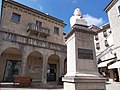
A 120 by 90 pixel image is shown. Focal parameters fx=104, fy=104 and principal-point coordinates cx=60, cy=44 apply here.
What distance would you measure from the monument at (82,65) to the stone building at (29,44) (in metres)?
8.67

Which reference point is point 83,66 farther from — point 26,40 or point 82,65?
point 26,40

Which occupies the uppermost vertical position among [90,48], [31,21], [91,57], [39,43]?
[31,21]

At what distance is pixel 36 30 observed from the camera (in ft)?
54.7

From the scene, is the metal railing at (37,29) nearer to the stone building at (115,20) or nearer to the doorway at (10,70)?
the doorway at (10,70)

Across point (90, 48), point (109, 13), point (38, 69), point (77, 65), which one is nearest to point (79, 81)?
point (77, 65)

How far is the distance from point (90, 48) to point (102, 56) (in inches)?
720

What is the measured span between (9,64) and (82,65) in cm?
1341

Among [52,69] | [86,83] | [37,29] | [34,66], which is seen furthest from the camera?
[52,69]

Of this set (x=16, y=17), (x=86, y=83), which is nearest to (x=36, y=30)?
(x=16, y=17)

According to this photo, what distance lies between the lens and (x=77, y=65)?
3.84 m

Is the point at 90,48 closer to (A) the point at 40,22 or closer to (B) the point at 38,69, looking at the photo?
(B) the point at 38,69

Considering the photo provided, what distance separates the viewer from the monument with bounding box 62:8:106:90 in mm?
3543

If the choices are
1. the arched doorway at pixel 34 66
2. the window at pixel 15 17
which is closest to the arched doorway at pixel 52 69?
the arched doorway at pixel 34 66

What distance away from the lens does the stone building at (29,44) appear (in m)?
11.8
